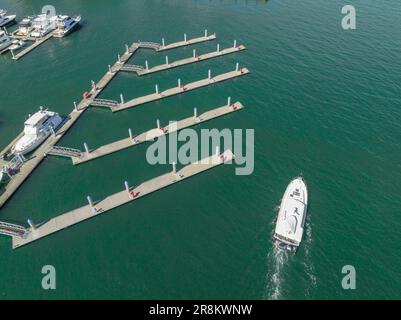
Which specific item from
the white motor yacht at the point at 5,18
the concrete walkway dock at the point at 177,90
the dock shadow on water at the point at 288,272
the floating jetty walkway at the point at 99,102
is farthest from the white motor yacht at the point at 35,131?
the white motor yacht at the point at 5,18

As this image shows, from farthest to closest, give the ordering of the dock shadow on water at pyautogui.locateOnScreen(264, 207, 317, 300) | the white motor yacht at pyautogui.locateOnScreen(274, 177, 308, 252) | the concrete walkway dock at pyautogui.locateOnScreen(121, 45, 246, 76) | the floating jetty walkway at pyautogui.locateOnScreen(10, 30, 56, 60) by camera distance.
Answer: the floating jetty walkway at pyautogui.locateOnScreen(10, 30, 56, 60) < the concrete walkway dock at pyautogui.locateOnScreen(121, 45, 246, 76) < the white motor yacht at pyautogui.locateOnScreen(274, 177, 308, 252) < the dock shadow on water at pyautogui.locateOnScreen(264, 207, 317, 300)

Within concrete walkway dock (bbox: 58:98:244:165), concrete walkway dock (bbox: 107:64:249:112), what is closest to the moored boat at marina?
concrete walkway dock (bbox: 107:64:249:112)

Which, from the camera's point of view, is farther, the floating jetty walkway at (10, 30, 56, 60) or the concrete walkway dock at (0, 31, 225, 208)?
the floating jetty walkway at (10, 30, 56, 60)

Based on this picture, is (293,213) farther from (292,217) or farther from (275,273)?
(275,273)

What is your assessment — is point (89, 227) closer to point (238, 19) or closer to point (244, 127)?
point (244, 127)

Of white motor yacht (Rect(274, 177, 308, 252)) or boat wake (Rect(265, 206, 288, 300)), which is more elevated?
white motor yacht (Rect(274, 177, 308, 252))

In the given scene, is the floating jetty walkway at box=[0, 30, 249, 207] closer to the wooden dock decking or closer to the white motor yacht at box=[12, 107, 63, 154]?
the white motor yacht at box=[12, 107, 63, 154]

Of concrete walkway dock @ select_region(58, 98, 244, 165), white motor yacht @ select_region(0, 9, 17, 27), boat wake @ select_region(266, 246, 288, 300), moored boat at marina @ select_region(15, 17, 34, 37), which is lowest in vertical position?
boat wake @ select_region(266, 246, 288, 300)

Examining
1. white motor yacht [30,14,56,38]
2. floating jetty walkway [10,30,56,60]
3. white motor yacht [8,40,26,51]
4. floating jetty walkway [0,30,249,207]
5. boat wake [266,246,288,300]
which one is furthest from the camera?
white motor yacht [30,14,56,38]
